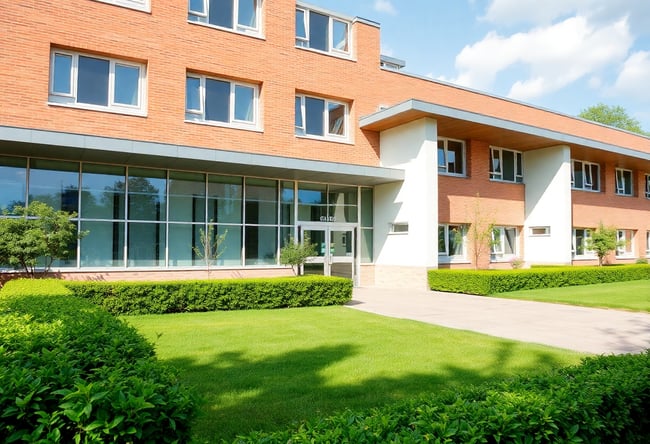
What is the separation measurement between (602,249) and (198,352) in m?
23.0

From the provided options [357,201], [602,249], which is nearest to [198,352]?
[357,201]

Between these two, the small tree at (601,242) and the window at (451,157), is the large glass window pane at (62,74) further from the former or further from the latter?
the small tree at (601,242)

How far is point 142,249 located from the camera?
1454 cm

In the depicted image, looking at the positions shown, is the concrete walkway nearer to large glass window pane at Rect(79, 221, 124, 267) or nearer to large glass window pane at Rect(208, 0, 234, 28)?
large glass window pane at Rect(79, 221, 124, 267)

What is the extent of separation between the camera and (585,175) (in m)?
26.6

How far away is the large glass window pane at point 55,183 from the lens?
12992 millimetres

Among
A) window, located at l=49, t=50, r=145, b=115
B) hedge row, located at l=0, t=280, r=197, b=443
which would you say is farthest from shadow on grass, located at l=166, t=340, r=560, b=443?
window, located at l=49, t=50, r=145, b=115

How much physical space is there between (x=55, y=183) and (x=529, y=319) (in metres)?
13.4

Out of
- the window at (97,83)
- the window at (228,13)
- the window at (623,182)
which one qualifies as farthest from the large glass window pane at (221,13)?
the window at (623,182)

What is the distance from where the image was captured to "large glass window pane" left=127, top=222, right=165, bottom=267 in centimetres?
1437

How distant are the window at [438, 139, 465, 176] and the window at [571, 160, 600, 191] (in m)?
9.08

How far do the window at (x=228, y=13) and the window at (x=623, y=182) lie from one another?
2434cm

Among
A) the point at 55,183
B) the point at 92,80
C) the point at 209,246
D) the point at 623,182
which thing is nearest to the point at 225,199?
the point at 209,246

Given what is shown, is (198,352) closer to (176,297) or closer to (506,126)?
(176,297)
